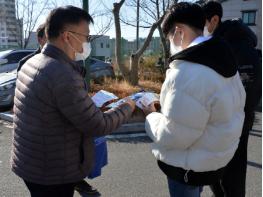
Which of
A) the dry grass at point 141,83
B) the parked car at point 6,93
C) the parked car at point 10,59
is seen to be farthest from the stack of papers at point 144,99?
the parked car at point 10,59

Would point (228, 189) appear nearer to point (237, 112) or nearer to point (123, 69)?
point (237, 112)

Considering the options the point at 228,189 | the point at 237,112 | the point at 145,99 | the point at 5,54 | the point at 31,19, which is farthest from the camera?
the point at 31,19

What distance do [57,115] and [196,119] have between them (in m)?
0.75

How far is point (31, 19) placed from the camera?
81.5ft

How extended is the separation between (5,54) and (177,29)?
11.7 meters

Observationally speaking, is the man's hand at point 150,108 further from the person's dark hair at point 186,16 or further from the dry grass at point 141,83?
the dry grass at point 141,83

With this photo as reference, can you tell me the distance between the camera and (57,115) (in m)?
1.96

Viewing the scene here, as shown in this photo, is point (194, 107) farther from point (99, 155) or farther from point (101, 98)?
point (99, 155)

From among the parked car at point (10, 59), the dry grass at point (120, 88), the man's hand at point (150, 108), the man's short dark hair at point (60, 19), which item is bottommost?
the dry grass at point (120, 88)

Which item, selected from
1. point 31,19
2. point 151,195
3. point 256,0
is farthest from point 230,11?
point 151,195

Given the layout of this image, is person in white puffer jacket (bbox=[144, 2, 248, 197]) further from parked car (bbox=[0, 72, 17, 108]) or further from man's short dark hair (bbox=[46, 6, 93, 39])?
parked car (bbox=[0, 72, 17, 108])

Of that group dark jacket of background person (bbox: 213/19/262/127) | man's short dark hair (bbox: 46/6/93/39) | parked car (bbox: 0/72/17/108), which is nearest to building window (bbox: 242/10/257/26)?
parked car (bbox: 0/72/17/108)

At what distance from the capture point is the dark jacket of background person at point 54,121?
1917mm

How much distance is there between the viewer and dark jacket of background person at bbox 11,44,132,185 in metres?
1.92
